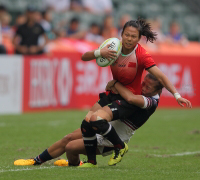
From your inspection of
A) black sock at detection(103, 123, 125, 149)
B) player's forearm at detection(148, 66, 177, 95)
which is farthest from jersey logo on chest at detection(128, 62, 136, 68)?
black sock at detection(103, 123, 125, 149)

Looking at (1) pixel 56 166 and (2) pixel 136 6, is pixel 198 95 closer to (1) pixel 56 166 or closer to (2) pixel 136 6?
(2) pixel 136 6

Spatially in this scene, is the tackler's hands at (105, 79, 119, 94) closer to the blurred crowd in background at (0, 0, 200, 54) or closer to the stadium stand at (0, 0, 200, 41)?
the blurred crowd in background at (0, 0, 200, 54)

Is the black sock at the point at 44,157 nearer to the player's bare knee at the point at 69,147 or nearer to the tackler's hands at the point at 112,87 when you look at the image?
the player's bare knee at the point at 69,147

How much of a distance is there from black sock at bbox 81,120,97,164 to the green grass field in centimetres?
24

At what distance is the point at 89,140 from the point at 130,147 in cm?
279

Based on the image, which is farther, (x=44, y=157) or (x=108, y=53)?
(x=44, y=157)

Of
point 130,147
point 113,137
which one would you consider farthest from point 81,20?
point 113,137

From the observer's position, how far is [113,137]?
604 cm

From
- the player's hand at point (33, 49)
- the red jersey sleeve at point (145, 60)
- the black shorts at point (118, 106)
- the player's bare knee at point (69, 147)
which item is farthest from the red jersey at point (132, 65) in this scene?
the player's hand at point (33, 49)

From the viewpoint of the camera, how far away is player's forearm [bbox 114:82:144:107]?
6074mm

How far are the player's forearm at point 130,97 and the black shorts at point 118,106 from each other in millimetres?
86

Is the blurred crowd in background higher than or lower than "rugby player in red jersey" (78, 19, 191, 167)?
higher

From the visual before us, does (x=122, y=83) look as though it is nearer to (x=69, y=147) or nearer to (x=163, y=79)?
(x=163, y=79)

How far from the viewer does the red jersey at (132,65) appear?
6037mm
